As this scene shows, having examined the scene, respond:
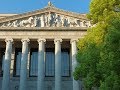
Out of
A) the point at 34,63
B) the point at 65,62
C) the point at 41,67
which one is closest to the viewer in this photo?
the point at 41,67

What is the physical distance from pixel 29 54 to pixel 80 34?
744 cm

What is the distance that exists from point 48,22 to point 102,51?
21466mm

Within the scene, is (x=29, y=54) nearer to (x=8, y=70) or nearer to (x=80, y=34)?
(x=8, y=70)

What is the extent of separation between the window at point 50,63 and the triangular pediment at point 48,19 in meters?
4.61

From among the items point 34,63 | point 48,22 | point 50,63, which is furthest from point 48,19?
point 34,63

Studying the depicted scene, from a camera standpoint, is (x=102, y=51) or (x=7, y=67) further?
(x=7, y=67)

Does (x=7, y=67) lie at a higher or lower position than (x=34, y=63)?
lower

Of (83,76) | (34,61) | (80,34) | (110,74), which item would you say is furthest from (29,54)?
(110,74)

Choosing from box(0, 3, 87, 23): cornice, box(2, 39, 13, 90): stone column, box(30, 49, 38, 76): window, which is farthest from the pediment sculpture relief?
box(30, 49, 38, 76): window

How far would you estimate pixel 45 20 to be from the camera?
42188 mm

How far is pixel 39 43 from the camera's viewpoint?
1633 inches

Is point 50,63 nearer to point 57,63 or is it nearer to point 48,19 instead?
point 57,63

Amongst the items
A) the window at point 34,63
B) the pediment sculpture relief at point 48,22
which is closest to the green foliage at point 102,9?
the pediment sculpture relief at point 48,22

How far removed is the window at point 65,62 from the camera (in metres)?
44.0
